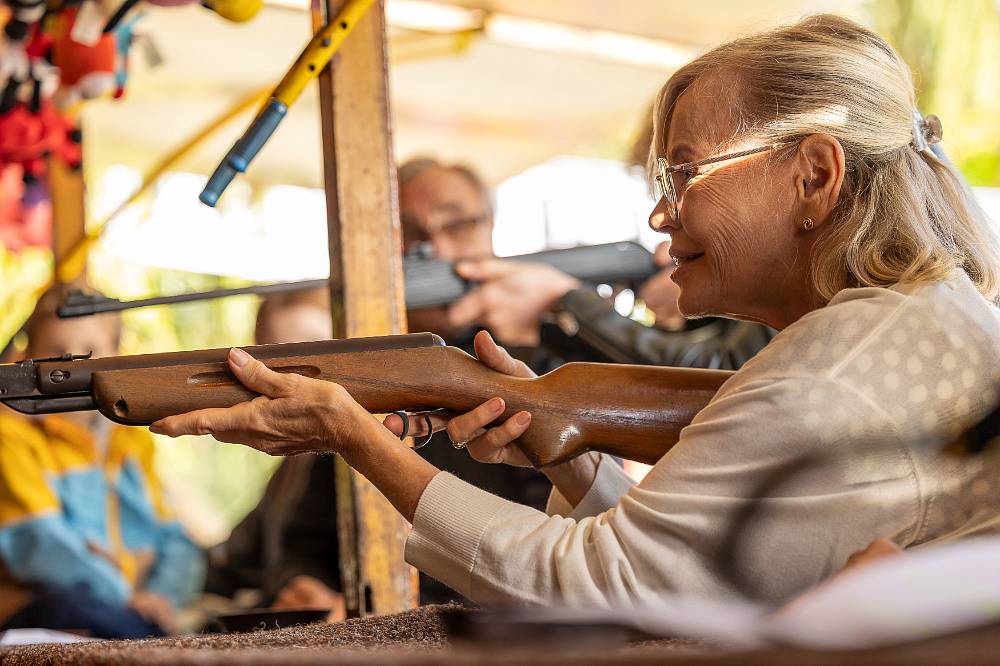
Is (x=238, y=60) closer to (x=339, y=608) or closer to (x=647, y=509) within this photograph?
(x=339, y=608)

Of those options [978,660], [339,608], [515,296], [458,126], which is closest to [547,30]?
[458,126]

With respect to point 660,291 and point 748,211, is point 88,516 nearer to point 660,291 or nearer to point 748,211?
point 660,291

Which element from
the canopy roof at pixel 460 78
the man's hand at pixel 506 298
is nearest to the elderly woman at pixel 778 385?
the man's hand at pixel 506 298

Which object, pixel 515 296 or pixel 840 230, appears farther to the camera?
pixel 515 296

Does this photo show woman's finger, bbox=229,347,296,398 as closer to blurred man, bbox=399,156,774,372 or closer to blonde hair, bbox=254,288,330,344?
blurred man, bbox=399,156,774,372

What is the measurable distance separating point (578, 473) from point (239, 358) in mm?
468

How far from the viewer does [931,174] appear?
4.26 feet

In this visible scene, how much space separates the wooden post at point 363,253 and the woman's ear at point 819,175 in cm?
59

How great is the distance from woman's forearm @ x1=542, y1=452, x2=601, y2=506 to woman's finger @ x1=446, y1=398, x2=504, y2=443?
184mm

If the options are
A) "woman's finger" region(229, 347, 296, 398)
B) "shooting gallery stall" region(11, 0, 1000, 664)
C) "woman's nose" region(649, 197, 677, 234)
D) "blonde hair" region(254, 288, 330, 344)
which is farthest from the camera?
"blonde hair" region(254, 288, 330, 344)

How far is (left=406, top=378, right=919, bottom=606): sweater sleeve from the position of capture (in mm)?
968

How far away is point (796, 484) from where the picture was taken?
3.19 feet

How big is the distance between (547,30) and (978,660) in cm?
283

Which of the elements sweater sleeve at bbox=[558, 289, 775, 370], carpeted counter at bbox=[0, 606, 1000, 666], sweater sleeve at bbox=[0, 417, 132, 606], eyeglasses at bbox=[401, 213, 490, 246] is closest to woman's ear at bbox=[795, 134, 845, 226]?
carpeted counter at bbox=[0, 606, 1000, 666]
